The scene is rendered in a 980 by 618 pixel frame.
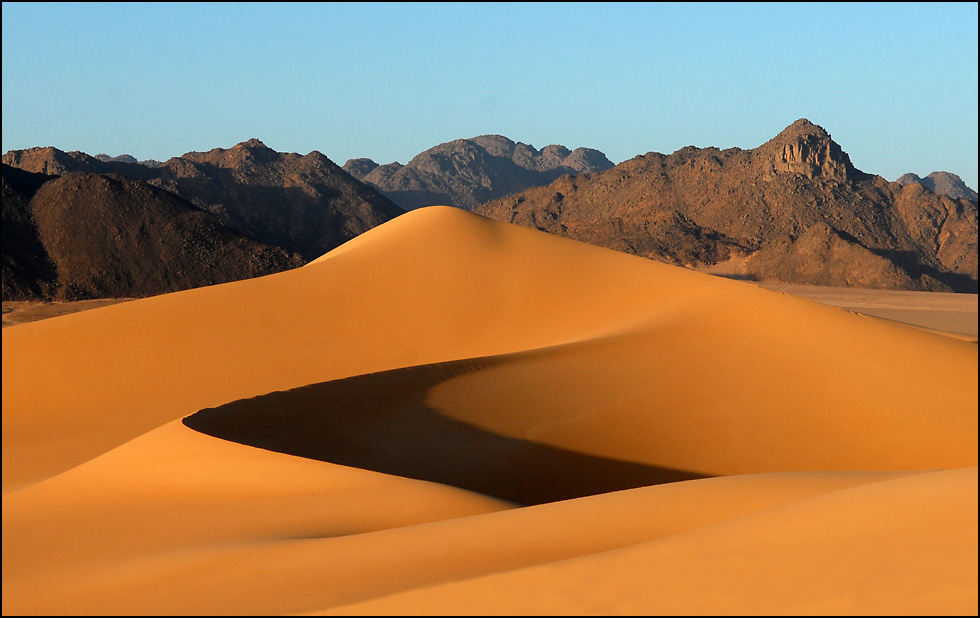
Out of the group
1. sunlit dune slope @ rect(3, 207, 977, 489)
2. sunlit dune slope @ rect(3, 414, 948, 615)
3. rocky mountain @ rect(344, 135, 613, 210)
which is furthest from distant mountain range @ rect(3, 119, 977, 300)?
rocky mountain @ rect(344, 135, 613, 210)

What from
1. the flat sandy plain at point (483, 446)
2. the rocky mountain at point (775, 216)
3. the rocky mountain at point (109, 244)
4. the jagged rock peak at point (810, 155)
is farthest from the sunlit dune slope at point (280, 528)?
the jagged rock peak at point (810, 155)

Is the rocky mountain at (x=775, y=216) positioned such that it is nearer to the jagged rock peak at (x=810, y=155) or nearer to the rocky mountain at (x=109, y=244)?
the jagged rock peak at (x=810, y=155)

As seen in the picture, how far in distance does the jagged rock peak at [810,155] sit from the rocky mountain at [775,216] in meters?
0.12

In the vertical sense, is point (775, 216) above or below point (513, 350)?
above

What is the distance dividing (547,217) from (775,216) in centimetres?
2010

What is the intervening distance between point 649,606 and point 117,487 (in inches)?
246

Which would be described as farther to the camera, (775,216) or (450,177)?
(450,177)

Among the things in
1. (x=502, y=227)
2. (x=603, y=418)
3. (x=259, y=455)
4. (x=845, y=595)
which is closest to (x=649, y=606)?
(x=845, y=595)

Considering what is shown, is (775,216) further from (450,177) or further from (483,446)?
(450,177)

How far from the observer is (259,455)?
30.8 ft

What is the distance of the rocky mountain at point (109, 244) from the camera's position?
4728cm

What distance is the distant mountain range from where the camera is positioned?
50375 mm

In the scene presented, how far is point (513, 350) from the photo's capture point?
66.2ft

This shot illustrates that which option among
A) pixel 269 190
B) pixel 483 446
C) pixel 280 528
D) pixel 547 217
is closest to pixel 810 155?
pixel 547 217
